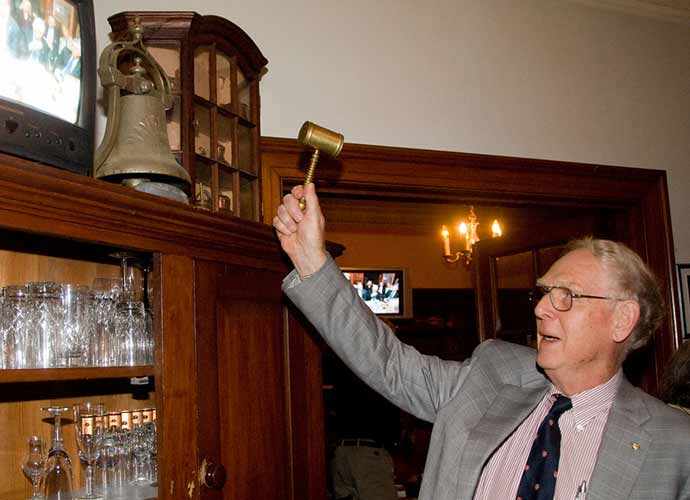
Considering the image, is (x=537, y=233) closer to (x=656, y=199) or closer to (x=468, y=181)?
(x=656, y=199)

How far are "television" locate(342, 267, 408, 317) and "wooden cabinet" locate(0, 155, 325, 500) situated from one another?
216 inches

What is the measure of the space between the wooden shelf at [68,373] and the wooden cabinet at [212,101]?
23.9 inches

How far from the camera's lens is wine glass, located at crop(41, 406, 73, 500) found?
1575 millimetres

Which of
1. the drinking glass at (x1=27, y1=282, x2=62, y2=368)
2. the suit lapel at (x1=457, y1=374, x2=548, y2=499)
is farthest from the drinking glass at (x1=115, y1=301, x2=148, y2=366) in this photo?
the suit lapel at (x1=457, y1=374, x2=548, y2=499)

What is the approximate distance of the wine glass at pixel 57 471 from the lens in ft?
5.17

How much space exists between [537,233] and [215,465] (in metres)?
2.31

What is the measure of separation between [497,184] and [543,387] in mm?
1258

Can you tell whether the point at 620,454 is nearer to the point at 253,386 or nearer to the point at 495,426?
the point at 495,426

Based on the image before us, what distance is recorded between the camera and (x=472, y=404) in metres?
1.73

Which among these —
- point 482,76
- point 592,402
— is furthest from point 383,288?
point 592,402

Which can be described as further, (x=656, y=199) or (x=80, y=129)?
(x=656, y=199)

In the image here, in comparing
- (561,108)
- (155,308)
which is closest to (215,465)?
(155,308)

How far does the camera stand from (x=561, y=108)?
3.04 meters

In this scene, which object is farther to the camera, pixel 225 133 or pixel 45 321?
pixel 225 133
